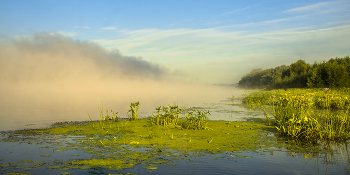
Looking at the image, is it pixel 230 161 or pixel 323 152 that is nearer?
pixel 230 161

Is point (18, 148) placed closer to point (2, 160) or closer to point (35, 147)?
point (35, 147)

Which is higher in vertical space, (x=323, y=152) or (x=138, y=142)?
(x=138, y=142)

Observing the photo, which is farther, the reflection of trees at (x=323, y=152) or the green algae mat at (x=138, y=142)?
the reflection of trees at (x=323, y=152)

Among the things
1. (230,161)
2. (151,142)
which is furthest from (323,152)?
(151,142)

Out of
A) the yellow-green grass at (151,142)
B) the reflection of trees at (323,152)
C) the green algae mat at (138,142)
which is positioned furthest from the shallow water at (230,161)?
the yellow-green grass at (151,142)

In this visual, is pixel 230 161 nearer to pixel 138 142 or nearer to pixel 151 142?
pixel 151 142

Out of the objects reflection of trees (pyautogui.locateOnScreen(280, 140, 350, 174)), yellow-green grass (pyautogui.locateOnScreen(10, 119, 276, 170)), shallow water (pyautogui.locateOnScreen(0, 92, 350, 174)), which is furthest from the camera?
reflection of trees (pyautogui.locateOnScreen(280, 140, 350, 174))

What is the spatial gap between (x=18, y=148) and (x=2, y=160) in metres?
1.27

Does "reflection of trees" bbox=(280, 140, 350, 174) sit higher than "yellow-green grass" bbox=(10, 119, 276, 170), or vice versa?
"yellow-green grass" bbox=(10, 119, 276, 170)

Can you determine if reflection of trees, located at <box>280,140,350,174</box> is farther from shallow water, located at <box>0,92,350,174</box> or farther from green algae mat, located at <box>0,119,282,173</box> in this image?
green algae mat, located at <box>0,119,282,173</box>

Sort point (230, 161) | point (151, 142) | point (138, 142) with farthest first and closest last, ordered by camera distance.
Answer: point (151, 142), point (138, 142), point (230, 161)

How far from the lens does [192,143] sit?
28.9 ft

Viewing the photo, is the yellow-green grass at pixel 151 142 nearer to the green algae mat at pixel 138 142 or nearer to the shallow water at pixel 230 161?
the green algae mat at pixel 138 142

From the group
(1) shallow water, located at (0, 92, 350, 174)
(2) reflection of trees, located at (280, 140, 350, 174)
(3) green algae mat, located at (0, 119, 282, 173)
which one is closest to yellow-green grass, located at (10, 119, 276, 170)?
(3) green algae mat, located at (0, 119, 282, 173)
